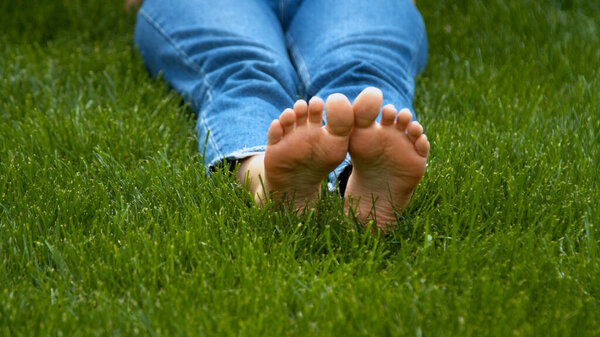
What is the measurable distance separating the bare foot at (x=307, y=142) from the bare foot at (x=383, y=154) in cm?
3

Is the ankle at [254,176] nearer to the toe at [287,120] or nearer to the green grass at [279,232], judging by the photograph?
the green grass at [279,232]

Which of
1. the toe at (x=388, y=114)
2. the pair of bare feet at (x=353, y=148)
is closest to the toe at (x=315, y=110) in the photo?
the pair of bare feet at (x=353, y=148)

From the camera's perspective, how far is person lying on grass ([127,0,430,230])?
133 centimetres

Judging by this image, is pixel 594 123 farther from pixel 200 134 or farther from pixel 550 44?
pixel 200 134

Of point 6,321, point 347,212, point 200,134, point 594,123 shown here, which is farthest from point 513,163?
point 6,321

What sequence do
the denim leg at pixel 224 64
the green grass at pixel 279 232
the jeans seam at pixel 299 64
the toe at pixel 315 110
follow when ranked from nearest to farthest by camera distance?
1. the green grass at pixel 279 232
2. the toe at pixel 315 110
3. the denim leg at pixel 224 64
4. the jeans seam at pixel 299 64

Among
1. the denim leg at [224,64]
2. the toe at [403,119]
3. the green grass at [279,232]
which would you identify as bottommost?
the green grass at [279,232]

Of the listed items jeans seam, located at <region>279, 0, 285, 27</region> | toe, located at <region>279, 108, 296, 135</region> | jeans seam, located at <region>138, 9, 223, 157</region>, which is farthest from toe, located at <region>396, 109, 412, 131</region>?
jeans seam, located at <region>279, 0, 285, 27</region>

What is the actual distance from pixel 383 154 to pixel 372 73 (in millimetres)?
565

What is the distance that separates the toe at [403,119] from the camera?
1314 millimetres

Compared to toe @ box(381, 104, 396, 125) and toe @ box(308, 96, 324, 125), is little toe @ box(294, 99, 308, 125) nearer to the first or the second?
toe @ box(308, 96, 324, 125)

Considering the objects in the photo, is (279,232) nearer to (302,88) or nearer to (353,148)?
(353,148)

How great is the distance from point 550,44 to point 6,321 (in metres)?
2.27

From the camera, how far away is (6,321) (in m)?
1.20
